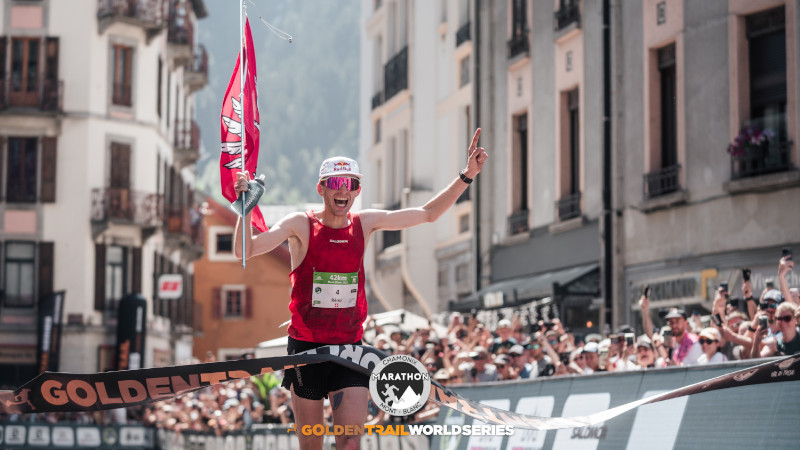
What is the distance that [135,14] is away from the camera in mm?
47188

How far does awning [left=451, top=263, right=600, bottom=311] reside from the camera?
76.9ft

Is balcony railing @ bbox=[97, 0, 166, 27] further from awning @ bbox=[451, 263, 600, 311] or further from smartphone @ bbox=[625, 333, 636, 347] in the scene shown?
smartphone @ bbox=[625, 333, 636, 347]

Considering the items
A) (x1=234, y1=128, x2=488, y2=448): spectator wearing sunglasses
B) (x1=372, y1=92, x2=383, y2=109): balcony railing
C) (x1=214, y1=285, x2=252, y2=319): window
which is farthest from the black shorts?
(x1=214, y1=285, x2=252, y2=319): window

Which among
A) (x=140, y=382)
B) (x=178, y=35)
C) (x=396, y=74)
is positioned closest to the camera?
(x=140, y=382)

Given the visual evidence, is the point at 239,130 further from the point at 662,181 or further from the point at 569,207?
the point at 569,207

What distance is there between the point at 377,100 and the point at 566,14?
55.8 ft

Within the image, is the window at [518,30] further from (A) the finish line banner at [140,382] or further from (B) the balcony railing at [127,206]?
(B) the balcony railing at [127,206]

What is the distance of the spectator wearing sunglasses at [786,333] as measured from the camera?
1137 centimetres

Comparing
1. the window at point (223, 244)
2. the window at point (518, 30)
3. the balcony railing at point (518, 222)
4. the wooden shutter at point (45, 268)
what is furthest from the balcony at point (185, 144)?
the balcony railing at point (518, 222)

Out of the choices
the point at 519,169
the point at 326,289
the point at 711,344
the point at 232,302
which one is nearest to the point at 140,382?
the point at 326,289

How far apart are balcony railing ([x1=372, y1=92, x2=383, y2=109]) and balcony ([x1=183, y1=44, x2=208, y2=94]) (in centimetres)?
1683

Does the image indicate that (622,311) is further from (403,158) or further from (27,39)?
(27,39)

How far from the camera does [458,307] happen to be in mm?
29578

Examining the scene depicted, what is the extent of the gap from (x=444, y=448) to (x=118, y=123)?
34815mm
